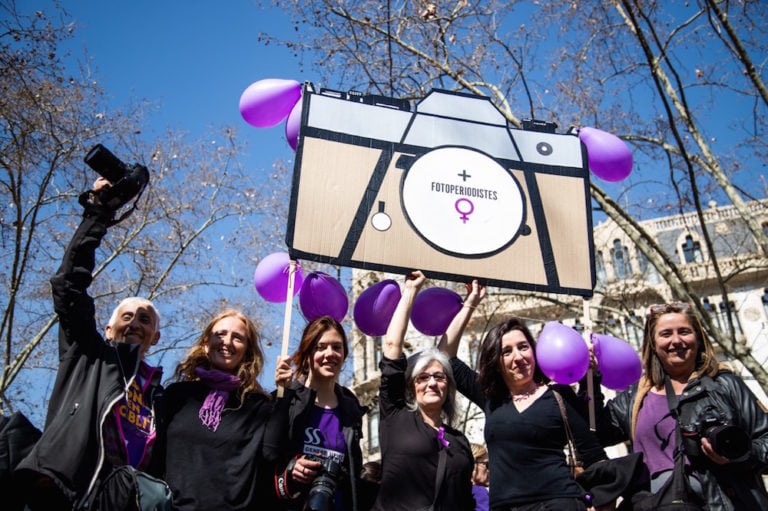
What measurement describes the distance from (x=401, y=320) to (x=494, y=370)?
59 centimetres

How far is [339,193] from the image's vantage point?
4043 millimetres

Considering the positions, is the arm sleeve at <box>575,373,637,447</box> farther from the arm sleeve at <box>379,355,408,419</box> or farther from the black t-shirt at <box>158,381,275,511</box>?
the black t-shirt at <box>158,381,275,511</box>

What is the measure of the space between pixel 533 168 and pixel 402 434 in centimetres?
206

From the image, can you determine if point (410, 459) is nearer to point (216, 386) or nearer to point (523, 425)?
point (523, 425)

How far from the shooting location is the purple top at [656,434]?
3082mm

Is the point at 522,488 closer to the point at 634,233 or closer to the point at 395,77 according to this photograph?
the point at 634,233

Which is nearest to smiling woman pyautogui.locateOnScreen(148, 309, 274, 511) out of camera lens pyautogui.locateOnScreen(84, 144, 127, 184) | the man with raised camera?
the man with raised camera

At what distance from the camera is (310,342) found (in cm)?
370

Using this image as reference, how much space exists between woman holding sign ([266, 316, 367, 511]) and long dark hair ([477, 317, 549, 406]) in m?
0.72

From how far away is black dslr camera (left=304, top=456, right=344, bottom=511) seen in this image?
292 cm

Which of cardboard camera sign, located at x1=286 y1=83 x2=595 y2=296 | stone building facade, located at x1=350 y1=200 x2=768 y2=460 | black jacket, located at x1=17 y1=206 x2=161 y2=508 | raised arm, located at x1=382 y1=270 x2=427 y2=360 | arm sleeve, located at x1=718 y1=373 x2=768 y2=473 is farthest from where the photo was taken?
stone building facade, located at x1=350 y1=200 x2=768 y2=460

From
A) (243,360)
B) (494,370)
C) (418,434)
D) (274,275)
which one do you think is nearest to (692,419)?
(494,370)

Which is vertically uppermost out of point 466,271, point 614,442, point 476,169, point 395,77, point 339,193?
point 395,77

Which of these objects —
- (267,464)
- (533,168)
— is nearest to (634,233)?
(533,168)
